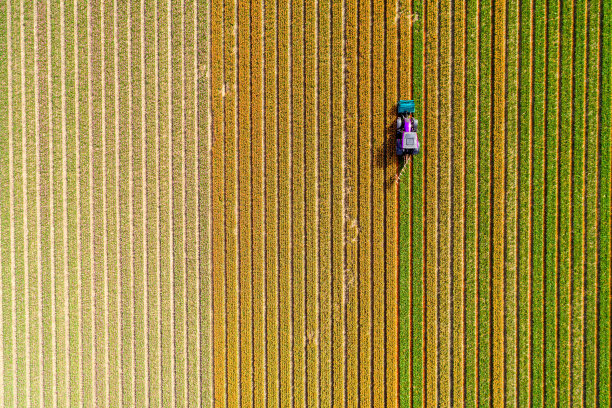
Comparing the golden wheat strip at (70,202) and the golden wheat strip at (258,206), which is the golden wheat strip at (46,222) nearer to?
the golden wheat strip at (70,202)

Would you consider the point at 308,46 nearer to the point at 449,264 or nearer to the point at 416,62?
the point at 416,62

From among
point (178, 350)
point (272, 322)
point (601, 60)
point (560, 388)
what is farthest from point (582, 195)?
point (178, 350)

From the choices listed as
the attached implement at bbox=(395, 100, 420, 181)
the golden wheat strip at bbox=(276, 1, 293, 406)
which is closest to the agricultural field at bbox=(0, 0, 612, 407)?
the golden wheat strip at bbox=(276, 1, 293, 406)

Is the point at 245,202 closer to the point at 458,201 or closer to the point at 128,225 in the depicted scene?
the point at 128,225

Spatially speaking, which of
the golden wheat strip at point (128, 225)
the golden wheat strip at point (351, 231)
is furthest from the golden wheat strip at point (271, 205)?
the golden wheat strip at point (128, 225)

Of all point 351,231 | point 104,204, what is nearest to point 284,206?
point 351,231

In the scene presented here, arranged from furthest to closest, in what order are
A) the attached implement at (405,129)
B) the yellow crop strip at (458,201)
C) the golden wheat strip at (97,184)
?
1. the golden wheat strip at (97,184)
2. the yellow crop strip at (458,201)
3. the attached implement at (405,129)
